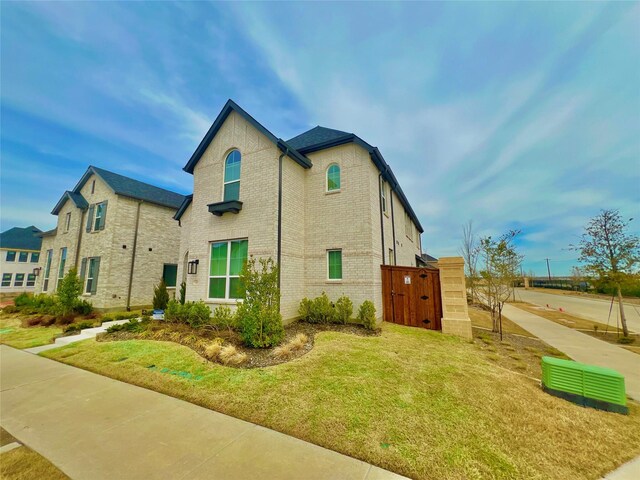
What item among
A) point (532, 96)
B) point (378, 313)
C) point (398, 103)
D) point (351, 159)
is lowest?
point (378, 313)

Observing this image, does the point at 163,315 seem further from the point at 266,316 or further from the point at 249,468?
the point at 249,468

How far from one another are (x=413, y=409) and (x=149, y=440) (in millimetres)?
3568

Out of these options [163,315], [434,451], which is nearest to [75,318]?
[163,315]

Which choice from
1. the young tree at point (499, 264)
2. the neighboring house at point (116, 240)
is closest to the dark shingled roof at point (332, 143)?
the young tree at point (499, 264)

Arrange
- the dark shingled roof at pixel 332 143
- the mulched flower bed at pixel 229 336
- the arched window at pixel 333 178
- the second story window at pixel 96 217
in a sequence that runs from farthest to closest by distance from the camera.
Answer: the second story window at pixel 96 217, the arched window at pixel 333 178, the dark shingled roof at pixel 332 143, the mulched flower bed at pixel 229 336

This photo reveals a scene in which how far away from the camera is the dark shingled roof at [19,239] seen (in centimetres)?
2922

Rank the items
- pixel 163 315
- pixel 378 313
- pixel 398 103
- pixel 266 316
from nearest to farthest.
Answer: pixel 266 316, pixel 378 313, pixel 163 315, pixel 398 103

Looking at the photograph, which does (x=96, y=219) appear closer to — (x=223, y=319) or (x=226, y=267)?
(x=226, y=267)

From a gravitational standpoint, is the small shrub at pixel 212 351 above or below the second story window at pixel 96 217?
below

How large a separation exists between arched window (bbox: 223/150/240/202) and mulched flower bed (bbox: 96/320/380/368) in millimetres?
5168

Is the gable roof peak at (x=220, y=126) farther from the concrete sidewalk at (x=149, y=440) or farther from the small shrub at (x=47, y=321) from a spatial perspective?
the small shrub at (x=47, y=321)

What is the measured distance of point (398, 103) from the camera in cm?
1278

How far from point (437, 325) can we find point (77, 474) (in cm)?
939

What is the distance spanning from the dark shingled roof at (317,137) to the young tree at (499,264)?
7631 millimetres
